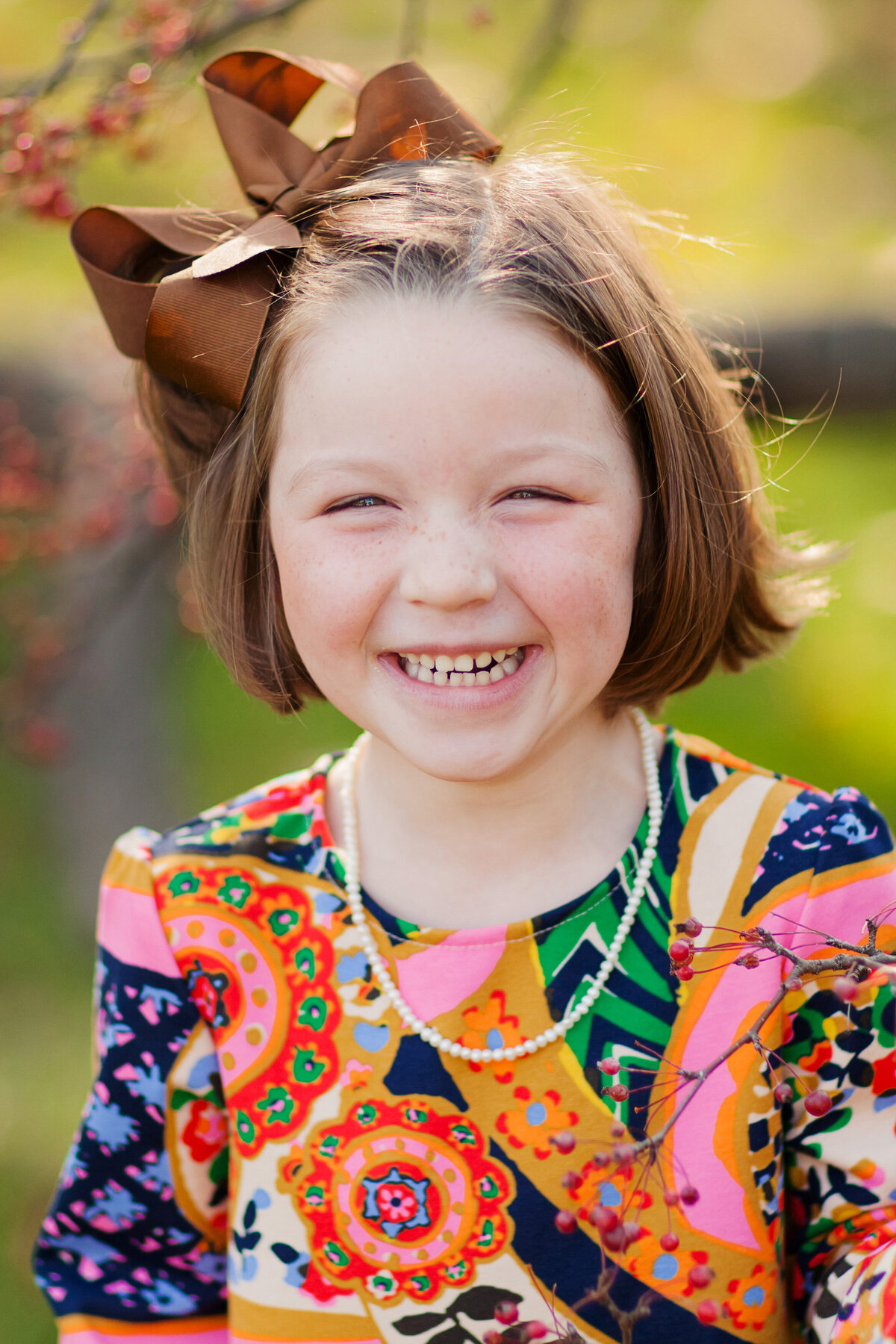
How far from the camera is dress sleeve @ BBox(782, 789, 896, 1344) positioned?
1079 millimetres

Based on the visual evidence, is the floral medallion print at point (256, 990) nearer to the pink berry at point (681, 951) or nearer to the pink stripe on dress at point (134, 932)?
the pink stripe on dress at point (134, 932)

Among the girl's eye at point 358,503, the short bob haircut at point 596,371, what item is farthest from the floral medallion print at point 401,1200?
the girl's eye at point 358,503

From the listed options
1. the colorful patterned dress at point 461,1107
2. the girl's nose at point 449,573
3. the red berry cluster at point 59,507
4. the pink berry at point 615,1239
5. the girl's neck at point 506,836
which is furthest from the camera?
the red berry cluster at point 59,507

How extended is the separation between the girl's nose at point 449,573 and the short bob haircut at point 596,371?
0.71 ft

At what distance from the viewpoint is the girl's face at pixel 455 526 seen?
3.26 ft

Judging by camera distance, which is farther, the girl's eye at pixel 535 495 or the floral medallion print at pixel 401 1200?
the floral medallion print at pixel 401 1200

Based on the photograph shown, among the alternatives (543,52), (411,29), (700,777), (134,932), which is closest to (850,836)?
(700,777)

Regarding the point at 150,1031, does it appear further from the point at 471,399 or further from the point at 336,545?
the point at 471,399

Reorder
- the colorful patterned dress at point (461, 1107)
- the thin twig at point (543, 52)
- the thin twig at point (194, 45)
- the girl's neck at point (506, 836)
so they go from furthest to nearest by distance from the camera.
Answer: the thin twig at point (543, 52), the thin twig at point (194, 45), the girl's neck at point (506, 836), the colorful patterned dress at point (461, 1107)

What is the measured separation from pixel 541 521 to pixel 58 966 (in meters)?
2.80

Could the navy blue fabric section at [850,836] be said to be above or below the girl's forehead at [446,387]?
below

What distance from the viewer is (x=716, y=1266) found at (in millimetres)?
1097

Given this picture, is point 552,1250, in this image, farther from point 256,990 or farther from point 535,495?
point 535,495

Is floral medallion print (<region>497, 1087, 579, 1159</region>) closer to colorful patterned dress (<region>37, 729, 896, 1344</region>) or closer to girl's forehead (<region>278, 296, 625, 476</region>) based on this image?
colorful patterned dress (<region>37, 729, 896, 1344</region>)
